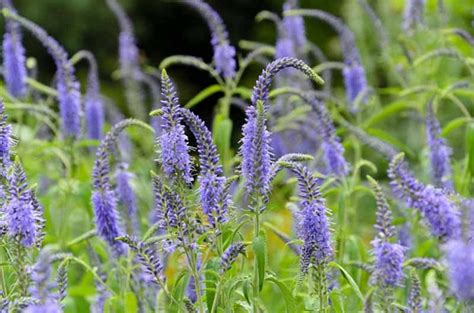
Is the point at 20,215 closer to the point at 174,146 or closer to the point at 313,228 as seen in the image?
the point at 174,146

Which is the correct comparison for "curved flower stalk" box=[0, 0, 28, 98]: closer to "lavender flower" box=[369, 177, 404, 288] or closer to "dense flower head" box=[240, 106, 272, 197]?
"dense flower head" box=[240, 106, 272, 197]

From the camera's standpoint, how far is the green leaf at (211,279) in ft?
11.0

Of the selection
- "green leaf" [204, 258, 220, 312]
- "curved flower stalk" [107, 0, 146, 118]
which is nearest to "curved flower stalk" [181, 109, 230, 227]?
"green leaf" [204, 258, 220, 312]

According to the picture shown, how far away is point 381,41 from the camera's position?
264 inches

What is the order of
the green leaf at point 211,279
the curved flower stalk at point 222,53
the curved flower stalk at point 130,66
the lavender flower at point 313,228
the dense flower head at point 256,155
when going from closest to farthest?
the dense flower head at point 256,155
the lavender flower at point 313,228
the green leaf at point 211,279
the curved flower stalk at point 222,53
the curved flower stalk at point 130,66

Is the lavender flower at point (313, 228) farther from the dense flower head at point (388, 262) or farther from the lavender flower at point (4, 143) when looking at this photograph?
the lavender flower at point (4, 143)

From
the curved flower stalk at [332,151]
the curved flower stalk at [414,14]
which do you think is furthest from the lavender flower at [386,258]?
the curved flower stalk at [414,14]

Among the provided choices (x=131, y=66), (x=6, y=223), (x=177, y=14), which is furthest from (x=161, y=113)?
(x=177, y=14)

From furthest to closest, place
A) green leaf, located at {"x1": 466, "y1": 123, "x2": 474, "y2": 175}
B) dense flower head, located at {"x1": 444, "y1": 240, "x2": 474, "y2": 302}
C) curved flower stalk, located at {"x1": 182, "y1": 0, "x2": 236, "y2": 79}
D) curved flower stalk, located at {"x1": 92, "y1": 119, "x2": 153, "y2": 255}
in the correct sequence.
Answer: curved flower stalk, located at {"x1": 182, "y1": 0, "x2": 236, "y2": 79} → green leaf, located at {"x1": 466, "y1": 123, "x2": 474, "y2": 175} → curved flower stalk, located at {"x1": 92, "y1": 119, "x2": 153, "y2": 255} → dense flower head, located at {"x1": 444, "y1": 240, "x2": 474, "y2": 302}

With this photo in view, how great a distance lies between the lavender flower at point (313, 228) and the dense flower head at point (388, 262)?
163 mm

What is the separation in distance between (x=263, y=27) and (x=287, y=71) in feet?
34.3

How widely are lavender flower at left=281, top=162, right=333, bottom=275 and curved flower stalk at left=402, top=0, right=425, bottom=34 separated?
3.77 m

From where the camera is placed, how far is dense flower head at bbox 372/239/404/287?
3.08 m

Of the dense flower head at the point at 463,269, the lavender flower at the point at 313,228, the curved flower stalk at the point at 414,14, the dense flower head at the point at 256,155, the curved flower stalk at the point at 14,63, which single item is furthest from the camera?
the curved flower stalk at the point at 414,14
